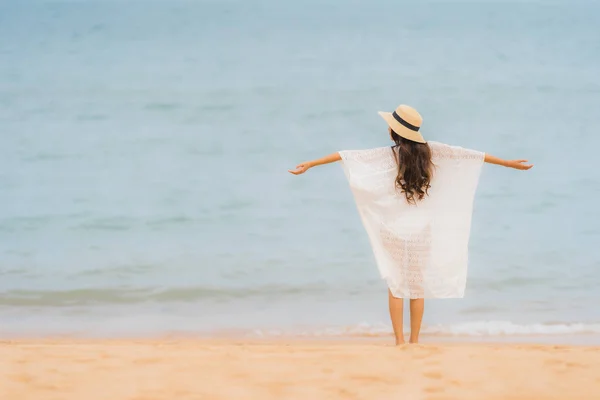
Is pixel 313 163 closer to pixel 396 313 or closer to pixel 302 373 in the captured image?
pixel 396 313

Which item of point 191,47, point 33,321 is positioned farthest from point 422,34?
point 33,321

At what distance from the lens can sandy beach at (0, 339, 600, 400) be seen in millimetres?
3291

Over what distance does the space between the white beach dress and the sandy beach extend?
379 millimetres

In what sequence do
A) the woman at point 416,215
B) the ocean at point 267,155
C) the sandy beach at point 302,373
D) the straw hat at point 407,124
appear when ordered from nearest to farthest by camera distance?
the sandy beach at point 302,373, the straw hat at point 407,124, the woman at point 416,215, the ocean at point 267,155

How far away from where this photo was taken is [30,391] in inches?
132

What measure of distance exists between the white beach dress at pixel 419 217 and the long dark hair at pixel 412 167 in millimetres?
45

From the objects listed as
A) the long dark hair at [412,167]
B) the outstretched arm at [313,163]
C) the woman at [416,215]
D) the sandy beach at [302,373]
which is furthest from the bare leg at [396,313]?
the outstretched arm at [313,163]

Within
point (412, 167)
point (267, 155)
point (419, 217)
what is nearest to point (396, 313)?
point (419, 217)

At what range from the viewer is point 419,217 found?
4.14 m

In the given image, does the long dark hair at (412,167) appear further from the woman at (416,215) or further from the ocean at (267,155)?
the ocean at (267,155)

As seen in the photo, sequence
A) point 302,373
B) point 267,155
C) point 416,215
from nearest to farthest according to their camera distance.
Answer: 1. point 302,373
2. point 416,215
3. point 267,155

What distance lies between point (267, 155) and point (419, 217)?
177 inches

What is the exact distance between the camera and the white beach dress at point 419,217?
4133 millimetres

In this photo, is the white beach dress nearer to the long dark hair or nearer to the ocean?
Result: the long dark hair
